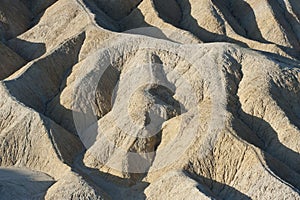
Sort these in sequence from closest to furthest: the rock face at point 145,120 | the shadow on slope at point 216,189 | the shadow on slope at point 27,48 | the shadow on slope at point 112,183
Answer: the shadow on slope at point 216,189 < the rock face at point 145,120 < the shadow on slope at point 112,183 < the shadow on slope at point 27,48

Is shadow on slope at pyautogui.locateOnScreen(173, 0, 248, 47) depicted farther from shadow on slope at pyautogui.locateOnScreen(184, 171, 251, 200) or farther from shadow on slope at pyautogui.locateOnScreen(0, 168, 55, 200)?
shadow on slope at pyautogui.locateOnScreen(0, 168, 55, 200)

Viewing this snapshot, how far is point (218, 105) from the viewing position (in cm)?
4162

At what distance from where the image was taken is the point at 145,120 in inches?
1649

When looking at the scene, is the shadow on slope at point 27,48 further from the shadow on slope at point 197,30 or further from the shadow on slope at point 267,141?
the shadow on slope at point 267,141

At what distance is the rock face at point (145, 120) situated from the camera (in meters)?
37.8

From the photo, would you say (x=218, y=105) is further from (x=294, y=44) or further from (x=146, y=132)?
(x=294, y=44)

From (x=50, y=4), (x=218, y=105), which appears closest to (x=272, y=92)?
(x=218, y=105)

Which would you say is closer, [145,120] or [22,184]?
[22,184]

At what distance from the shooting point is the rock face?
3781cm

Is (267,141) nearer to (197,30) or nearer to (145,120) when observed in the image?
(145,120)

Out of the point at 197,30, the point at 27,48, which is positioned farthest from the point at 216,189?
the point at 197,30

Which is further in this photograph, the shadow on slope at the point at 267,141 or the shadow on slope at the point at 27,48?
the shadow on slope at the point at 27,48

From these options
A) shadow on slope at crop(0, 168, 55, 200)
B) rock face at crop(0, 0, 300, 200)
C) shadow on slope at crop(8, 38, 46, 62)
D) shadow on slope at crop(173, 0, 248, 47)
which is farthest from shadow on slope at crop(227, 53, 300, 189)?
shadow on slope at crop(8, 38, 46, 62)

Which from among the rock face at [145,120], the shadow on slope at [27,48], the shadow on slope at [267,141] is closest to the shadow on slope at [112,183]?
the rock face at [145,120]
